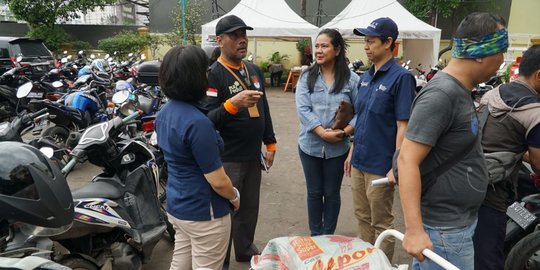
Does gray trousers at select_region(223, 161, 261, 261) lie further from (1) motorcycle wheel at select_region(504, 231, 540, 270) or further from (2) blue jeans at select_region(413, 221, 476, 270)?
(1) motorcycle wheel at select_region(504, 231, 540, 270)

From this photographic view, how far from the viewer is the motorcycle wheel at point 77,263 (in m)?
2.30

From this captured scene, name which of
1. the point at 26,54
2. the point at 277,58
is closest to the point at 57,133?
the point at 26,54

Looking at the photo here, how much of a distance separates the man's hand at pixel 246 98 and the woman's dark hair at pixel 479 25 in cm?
119

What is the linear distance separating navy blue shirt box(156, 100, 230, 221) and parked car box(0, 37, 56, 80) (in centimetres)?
804

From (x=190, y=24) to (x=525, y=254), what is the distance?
51.5 ft

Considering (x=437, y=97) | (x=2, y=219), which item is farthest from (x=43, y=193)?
(x=437, y=97)

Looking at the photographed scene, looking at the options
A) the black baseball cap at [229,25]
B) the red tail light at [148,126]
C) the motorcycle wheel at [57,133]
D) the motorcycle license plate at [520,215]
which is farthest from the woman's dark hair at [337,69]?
the motorcycle wheel at [57,133]

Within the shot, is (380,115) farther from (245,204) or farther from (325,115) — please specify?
(245,204)

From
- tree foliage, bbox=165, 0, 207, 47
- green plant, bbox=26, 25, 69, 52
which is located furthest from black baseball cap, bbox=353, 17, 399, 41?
green plant, bbox=26, 25, 69, 52

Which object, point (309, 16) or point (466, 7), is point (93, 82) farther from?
point (466, 7)

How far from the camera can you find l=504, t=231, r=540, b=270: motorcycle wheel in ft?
8.27

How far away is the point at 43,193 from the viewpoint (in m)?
1.66

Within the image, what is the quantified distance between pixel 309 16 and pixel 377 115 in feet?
52.0

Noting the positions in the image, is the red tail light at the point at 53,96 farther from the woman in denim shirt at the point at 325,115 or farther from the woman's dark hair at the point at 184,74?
the woman's dark hair at the point at 184,74
